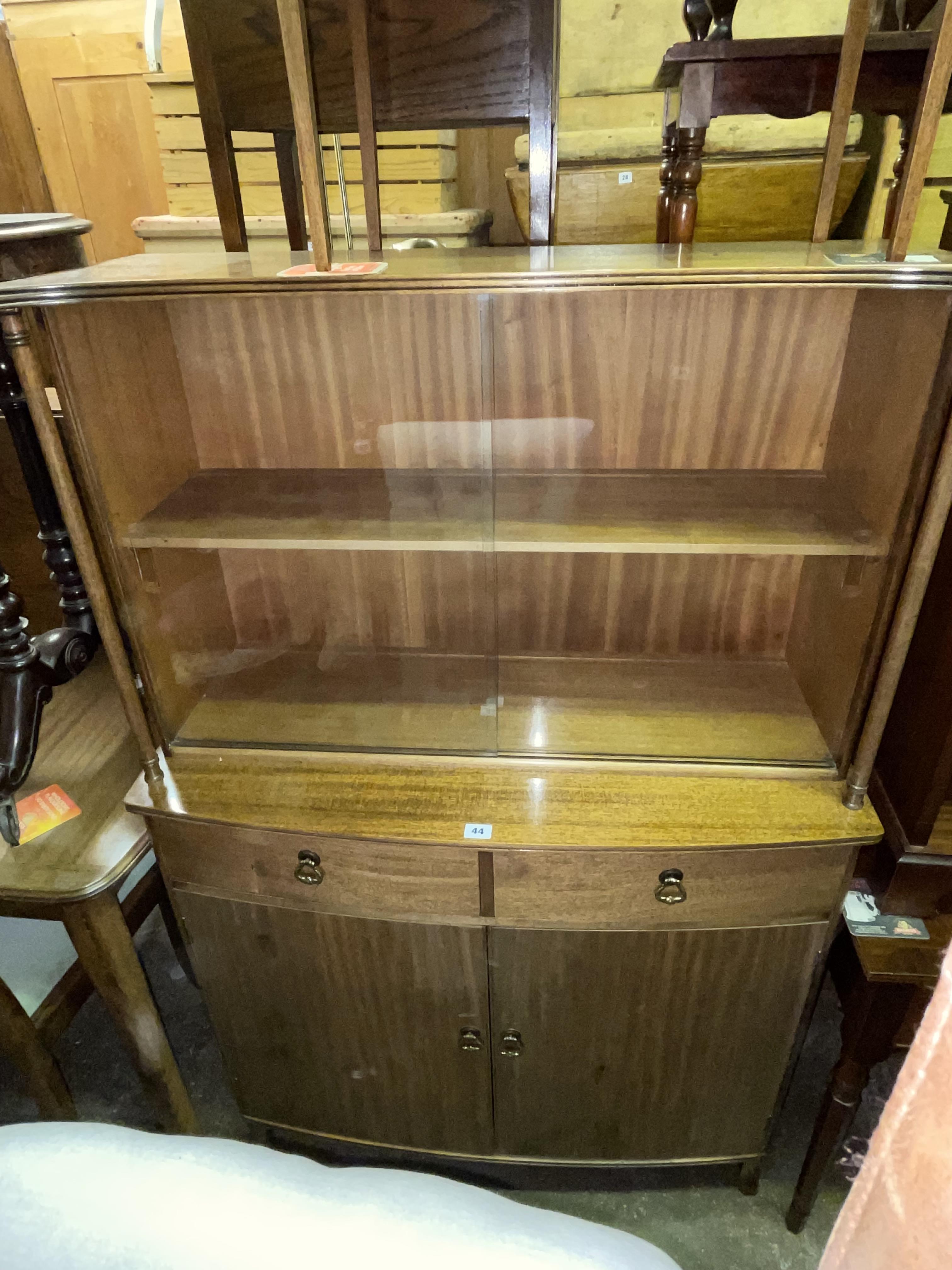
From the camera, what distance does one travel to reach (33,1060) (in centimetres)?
129

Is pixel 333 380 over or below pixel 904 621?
over

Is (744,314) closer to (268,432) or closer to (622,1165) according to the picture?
(268,432)

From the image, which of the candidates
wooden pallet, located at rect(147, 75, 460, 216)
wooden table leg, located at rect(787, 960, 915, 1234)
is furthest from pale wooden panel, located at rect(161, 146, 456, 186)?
wooden table leg, located at rect(787, 960, 915, 1234)

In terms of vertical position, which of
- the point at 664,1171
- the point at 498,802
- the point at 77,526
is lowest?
the point at 664,1171

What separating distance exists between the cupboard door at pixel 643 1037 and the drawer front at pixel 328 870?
4.6 inches

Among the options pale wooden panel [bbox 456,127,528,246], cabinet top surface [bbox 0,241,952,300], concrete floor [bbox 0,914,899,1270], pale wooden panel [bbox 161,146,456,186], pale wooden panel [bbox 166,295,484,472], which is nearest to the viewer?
cabinet top surface [bbox 0,241,952,300]

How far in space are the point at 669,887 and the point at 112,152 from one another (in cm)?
309

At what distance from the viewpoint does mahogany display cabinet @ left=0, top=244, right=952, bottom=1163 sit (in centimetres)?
101

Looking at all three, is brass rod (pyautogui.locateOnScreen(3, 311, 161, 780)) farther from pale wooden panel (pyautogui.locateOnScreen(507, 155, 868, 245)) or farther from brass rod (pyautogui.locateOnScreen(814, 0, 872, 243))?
pale wooden panel (pyautogui.locateOnScreen(507, 155, 868, 245))

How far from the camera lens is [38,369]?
0.86 m

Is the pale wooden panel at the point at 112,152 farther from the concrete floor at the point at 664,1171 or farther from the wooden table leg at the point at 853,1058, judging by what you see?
the wooden table leg at the point at 853,1058

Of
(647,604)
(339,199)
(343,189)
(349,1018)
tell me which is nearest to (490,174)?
(339,199)

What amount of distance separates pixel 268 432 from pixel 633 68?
7.02 ft

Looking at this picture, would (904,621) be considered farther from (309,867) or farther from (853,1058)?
(309,867)
